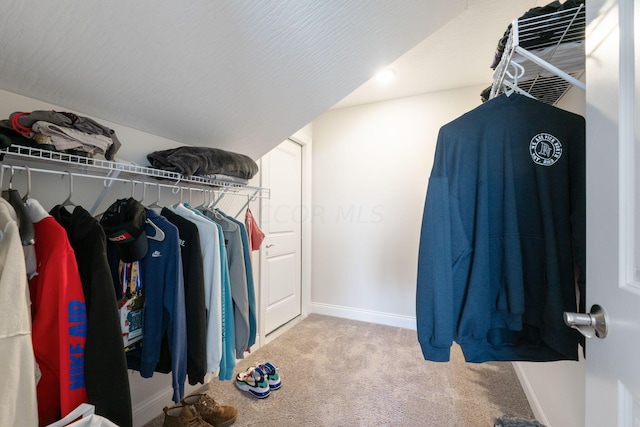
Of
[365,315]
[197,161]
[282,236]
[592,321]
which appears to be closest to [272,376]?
[282,236]

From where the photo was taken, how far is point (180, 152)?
1.26 m

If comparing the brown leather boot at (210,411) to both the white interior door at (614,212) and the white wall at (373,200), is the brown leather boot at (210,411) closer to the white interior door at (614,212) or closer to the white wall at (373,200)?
the white interior door at (614,212)

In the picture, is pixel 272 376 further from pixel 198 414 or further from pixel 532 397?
pixel 532 397

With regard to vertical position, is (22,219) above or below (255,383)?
above

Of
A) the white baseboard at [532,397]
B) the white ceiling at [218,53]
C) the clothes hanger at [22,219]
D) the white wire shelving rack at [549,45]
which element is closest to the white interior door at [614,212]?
the white wire shelving rack at [549,45]

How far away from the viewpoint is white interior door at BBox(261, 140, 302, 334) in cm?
242

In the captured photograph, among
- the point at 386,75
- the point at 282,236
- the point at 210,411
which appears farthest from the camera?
the point at 282,236

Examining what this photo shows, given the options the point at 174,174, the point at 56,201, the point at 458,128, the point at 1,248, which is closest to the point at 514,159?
the point at 458,128

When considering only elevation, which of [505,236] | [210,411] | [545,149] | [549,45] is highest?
[549,45]

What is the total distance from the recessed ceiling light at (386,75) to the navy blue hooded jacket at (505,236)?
156 cm

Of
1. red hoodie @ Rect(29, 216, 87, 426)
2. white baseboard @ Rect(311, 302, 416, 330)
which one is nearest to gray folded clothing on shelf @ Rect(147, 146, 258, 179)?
red hoodie @ Rect(29, 216, 87, 426)

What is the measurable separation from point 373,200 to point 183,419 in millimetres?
2325

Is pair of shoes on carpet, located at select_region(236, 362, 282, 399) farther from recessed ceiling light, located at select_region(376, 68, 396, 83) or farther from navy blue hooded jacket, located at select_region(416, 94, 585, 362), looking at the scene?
recessed ceiling light, located at select_region(376, 68, 396, 83)

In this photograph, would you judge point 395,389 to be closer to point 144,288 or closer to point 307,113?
point 144,288
